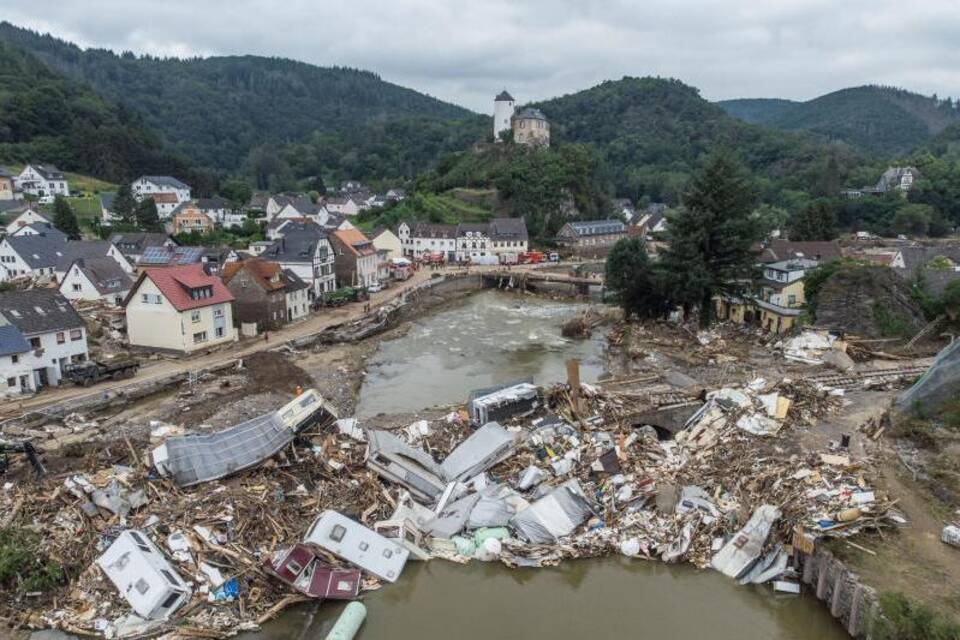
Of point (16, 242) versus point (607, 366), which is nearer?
point (607, 366)

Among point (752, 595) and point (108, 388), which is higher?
point (108, 388)

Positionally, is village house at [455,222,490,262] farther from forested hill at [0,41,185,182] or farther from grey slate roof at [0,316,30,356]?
forested hill at [0,41,185,182]

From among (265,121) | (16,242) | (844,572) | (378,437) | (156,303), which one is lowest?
(844,572)

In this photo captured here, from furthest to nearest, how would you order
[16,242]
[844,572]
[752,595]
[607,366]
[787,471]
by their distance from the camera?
[16,242] < [607,366] < [787,471] < [752,595] < [844,572]

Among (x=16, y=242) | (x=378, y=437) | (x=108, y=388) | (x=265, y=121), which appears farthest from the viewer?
(x=265, y=121)

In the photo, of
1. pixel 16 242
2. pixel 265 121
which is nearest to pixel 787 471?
pixel 16 242

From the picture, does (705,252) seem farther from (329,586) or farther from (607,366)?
(329,586)

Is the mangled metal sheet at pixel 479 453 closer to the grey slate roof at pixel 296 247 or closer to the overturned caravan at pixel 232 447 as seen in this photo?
the overturned caravan at pixel 232 447

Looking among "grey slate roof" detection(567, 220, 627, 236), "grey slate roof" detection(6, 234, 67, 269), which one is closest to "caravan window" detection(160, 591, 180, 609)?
"grey slate roof" detection(6, 234, 67, 269)
